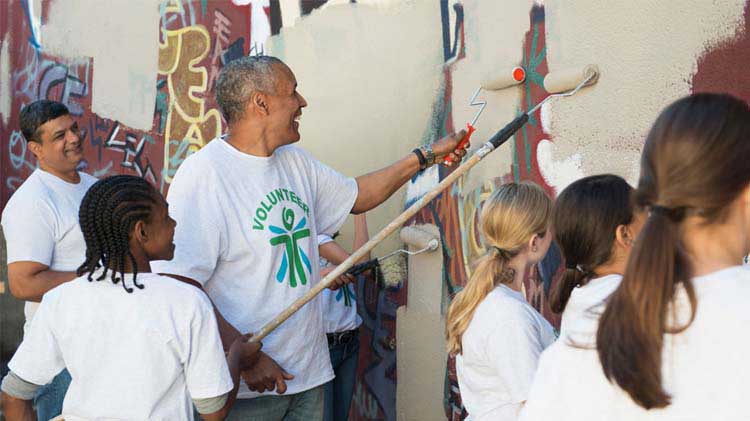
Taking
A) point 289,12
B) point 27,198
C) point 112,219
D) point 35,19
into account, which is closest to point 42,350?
point 112,219

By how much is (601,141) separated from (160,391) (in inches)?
64.0

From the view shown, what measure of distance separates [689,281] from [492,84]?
2360mm

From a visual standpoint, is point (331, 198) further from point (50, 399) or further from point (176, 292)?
point (50, 399)

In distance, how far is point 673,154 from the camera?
1.39 m

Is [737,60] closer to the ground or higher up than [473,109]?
higher up

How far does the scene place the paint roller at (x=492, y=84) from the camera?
345cm

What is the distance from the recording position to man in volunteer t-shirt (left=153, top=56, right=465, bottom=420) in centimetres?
311

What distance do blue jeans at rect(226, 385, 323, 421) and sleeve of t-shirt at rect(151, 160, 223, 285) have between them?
49 centimetres

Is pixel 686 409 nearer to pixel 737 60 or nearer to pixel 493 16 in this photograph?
pixel 737 60

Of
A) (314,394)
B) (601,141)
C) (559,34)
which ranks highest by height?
(559,34)

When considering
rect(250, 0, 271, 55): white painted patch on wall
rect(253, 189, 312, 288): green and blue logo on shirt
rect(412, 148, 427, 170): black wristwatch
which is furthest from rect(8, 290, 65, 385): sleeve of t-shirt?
rect(250, 0, 271, 55): white painted patch on wall

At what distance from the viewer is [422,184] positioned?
174 inches

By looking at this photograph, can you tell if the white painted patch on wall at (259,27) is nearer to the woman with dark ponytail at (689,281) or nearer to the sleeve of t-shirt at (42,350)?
the sleeve of t-shirt at (42,350)

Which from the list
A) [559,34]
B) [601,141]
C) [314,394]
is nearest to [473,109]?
[559,34]
